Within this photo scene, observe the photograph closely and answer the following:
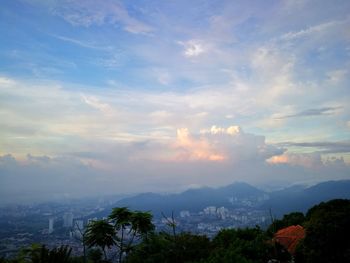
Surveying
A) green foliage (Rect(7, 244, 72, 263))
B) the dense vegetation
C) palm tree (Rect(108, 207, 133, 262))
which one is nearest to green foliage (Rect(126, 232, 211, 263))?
the dense vegetation

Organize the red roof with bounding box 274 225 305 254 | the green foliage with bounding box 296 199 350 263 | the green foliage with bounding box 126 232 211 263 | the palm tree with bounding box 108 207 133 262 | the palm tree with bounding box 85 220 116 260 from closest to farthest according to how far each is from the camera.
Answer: the green foliage with bounding box 296 199 350 263 → the palm tree with bounding box 85 220 116 260 → the green foliage with bounding box 126 232 211 263 → the palm tree with bounding box 108 207 133 262 → the red roof with bounding box 274 225 305 254

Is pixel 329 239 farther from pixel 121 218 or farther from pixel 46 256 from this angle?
pixel 46 256

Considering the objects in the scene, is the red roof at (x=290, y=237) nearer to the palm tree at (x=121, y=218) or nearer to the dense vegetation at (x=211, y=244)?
the dense vegetation at (x=211, y=244)

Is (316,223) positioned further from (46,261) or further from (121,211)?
(46,261)

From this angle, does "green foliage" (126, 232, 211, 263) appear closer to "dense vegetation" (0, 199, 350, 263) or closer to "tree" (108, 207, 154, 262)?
"dense vegetation" (0, 199, 350, 263)

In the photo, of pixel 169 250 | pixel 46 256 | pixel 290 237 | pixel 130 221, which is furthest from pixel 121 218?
pixel 290 237

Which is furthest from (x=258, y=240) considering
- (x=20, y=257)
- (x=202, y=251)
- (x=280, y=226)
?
(x=20, y=257)

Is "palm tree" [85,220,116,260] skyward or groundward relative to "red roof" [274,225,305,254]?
skyward
